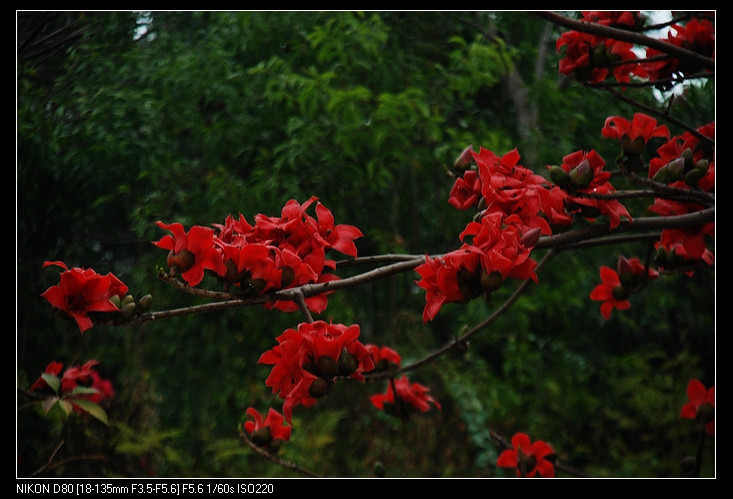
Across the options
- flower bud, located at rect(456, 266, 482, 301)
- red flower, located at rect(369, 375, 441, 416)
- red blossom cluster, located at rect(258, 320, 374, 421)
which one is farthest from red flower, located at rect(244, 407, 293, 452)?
flower bud, located at rect(456, 266, 482, 301)

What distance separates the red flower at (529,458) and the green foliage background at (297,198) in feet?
2.73

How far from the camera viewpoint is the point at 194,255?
632 millimetres

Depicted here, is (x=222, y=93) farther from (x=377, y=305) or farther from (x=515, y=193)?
(x=515, y=193)

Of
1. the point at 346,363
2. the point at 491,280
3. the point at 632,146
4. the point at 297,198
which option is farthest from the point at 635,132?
the point at 297,198

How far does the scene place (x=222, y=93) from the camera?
6.88ft

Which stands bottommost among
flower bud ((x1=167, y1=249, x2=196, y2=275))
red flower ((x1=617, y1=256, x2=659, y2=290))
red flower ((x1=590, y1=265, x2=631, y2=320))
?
red flower ((x1=590, y1=265, x2=631, y2=320))

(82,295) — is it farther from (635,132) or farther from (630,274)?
(630,274)

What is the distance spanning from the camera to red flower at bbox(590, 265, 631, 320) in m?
1.06

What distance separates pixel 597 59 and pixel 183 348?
1630 mm

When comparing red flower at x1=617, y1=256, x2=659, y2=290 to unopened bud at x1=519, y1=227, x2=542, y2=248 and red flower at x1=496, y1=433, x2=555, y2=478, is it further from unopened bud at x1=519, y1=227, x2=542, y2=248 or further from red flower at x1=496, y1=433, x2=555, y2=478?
unopened bud at x1=519, y1=227, x2=542, y2=248

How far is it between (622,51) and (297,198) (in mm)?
1155

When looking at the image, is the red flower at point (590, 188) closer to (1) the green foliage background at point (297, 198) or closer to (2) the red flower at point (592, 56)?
(2) the red flower at point (592, 56)

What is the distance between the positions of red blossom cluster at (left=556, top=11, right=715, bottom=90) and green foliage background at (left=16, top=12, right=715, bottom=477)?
85 cm
